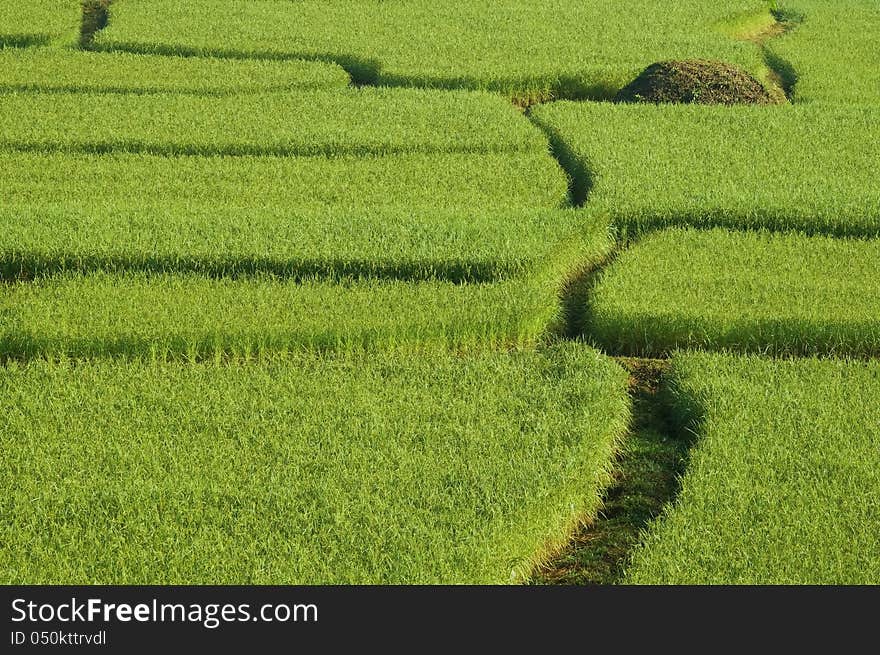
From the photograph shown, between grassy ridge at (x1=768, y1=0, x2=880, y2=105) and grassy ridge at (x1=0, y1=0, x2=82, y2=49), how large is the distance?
7915 millimetres

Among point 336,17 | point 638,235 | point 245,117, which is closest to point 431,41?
point 336,17

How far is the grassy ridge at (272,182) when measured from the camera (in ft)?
27.9

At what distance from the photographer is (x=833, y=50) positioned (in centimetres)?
1433

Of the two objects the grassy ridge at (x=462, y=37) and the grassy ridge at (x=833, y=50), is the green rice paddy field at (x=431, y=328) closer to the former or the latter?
the grassy ridge at (x=462, y=37)

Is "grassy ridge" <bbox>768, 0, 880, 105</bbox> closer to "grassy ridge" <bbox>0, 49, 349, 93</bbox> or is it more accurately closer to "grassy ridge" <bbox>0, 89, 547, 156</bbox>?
"grassy ridge" <bbox>0, 89, 547, 156</bbox>

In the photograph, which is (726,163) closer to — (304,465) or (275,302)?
(275,302)

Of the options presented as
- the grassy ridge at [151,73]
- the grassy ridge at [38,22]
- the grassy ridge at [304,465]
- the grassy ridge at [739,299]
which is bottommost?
the grassy ridge at [38,22]

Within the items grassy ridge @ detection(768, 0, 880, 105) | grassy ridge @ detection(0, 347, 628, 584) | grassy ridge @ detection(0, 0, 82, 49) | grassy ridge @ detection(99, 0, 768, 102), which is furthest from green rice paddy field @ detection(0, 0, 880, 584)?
grassy ridge @ detection(0, 0, 82, 49)

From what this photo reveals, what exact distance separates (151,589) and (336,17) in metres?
12.1

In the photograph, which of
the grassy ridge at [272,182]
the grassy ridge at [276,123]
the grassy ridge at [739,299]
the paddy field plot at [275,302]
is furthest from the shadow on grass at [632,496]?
the grassy ridge at [276,123]

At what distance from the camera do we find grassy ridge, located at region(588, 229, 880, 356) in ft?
21.7

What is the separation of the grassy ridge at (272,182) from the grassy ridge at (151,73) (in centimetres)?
201

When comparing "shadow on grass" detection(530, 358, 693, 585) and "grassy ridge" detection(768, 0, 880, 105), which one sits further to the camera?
"grassy ridge" detection(768, 0, 880, 105)

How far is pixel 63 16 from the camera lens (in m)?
15.0
